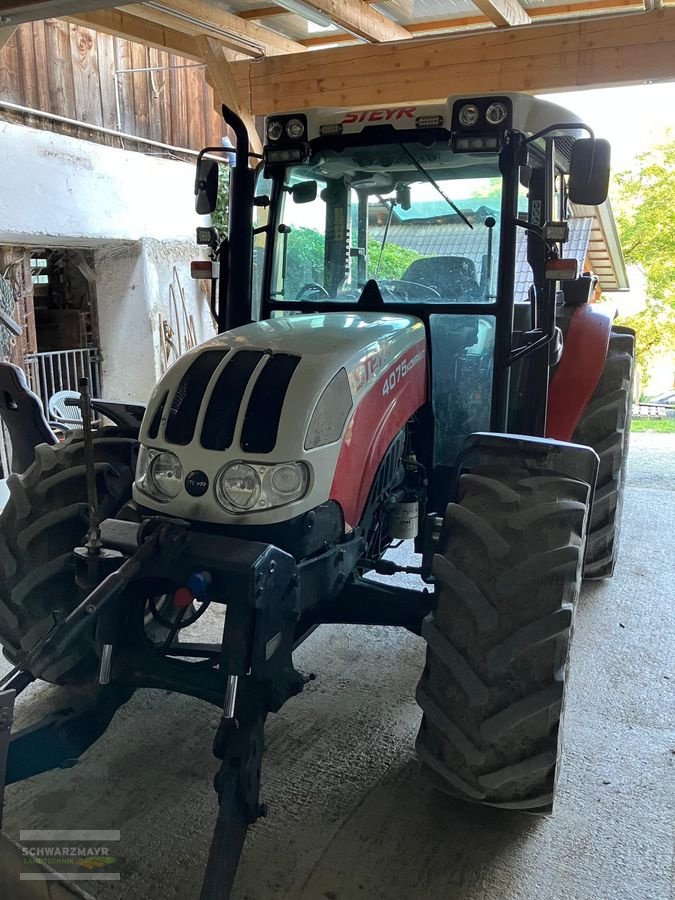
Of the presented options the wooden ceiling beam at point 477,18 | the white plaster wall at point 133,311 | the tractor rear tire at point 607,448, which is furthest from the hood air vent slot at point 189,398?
the white plaster wall at point 133,311

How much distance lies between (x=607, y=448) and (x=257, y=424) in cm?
240

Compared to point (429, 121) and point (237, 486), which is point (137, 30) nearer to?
point (429, 121)

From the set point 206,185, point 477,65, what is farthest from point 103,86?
point 206,185

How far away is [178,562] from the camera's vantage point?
2.11 metres

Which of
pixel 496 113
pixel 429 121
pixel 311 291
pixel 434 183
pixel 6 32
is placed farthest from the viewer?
pixel 6 32

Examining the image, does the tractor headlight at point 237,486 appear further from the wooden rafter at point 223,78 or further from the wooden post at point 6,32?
the wooden rafter at point 223,78

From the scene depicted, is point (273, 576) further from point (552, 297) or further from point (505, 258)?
point (552, 297)

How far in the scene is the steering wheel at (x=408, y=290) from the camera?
9.69ft

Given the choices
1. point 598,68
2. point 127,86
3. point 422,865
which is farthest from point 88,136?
point 422,865

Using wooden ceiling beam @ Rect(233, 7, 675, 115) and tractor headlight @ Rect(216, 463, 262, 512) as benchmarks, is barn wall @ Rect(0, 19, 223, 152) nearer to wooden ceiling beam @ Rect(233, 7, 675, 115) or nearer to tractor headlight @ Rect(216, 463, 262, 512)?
wooden ceiling beam @ Rect(233, 7, 675, 115)

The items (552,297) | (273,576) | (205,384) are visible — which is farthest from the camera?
(552,297)

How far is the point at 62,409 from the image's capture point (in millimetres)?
6098

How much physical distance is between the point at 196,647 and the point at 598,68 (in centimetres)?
421

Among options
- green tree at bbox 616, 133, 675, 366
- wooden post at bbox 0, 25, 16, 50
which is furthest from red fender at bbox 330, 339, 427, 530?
green tree at bbox 616, 133, 675, 366
